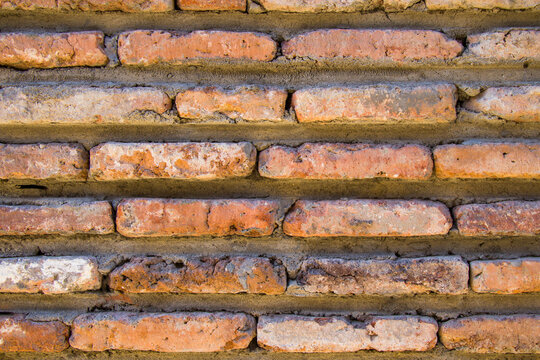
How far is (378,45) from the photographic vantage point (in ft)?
3.39

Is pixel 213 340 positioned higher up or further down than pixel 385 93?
further down

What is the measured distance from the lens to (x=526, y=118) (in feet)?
3.39

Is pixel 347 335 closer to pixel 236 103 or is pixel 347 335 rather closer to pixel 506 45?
pixel 236 103

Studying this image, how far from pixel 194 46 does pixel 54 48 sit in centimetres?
38

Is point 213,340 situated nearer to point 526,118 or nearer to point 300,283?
point 300,283

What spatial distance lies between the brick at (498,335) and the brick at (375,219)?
27 centimetres

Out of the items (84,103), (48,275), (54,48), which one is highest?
(54,48)

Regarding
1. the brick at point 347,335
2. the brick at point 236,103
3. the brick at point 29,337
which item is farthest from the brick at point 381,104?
the brick at point 29,337

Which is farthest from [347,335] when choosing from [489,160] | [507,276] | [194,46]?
[194,46]

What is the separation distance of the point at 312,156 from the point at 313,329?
462 millimetres

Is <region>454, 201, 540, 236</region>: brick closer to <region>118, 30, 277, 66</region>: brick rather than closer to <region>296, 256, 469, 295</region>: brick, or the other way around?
<region>296, 256, 469, 295</region>: brick

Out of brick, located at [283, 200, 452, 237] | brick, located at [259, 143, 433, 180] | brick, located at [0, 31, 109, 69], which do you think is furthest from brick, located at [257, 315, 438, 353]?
brick, located at [0, 31, 109, 69]

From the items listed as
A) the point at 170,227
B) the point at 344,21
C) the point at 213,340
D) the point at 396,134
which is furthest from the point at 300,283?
the point at 344,21

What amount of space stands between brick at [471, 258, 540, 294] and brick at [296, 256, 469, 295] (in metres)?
0.04
